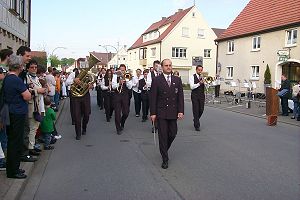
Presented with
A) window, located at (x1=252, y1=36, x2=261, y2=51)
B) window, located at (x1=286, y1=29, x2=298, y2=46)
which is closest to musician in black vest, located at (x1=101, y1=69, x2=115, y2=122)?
window, located at (x1=286, y1=29, x2=298, y2=46)

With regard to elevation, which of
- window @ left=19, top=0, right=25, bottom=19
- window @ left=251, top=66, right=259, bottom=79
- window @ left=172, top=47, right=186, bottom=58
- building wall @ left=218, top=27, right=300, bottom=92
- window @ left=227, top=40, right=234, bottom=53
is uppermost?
window @ left=172, top=47, right=186, bottom=58

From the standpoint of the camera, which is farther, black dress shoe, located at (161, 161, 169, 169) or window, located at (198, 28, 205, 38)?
window, located at (198, 28, 205, 38)

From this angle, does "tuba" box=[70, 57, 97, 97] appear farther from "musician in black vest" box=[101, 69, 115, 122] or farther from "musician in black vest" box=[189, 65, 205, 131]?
"musician in black vest" box=[189, 65, 205, 131]

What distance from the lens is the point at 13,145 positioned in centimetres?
585

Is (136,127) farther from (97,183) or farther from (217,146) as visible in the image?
(97,183)

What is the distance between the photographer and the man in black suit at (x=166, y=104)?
7.16 m

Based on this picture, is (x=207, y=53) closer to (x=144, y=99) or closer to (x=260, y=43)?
(x=260, y=43)

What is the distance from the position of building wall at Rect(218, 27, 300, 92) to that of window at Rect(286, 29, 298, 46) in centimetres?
26

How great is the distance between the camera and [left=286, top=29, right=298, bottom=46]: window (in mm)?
25811

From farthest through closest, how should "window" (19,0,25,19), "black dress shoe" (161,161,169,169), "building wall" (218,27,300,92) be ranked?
"building wall" (218,27,300,92) < "window" (19,0,25,19) < "black dress shoe" (161,161,169,169)

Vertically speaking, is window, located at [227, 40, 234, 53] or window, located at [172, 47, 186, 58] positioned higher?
window, located at [172, 47, 186, 58]

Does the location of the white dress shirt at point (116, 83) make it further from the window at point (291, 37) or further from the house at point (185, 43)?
the house at point (185, 43)

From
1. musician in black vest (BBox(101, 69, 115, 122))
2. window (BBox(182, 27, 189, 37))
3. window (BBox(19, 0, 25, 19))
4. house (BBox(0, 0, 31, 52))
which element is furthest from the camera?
window (BBox(182, 27, 189, 37))

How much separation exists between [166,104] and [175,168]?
1156 mm
